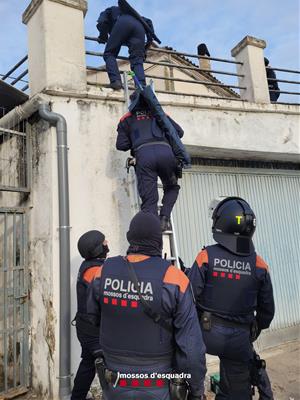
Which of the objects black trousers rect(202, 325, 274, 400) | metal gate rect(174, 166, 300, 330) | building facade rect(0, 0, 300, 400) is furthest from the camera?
metal gate rect(174, 166, 300, 330)

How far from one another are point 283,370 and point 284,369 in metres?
0.04

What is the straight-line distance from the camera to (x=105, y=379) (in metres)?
2.34

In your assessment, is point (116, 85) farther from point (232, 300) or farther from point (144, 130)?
point (232, 300)

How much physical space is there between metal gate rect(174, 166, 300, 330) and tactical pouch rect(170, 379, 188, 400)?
313 cm

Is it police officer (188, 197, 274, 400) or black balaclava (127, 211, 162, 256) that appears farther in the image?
police officer (188, 197, 274, 400)

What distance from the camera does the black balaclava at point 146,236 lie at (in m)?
2.33

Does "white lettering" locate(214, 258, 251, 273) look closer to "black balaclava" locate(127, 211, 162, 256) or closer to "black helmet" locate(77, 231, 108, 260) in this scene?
"black balaclava" locate(127, 211, 162, 256)

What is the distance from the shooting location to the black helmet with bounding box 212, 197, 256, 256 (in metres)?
3.12

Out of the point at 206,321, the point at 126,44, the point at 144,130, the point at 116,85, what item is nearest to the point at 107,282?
the point at 206,321

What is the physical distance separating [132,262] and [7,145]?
339cm

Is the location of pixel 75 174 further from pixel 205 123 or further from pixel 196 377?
pixel 196 377

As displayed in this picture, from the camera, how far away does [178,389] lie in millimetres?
2172

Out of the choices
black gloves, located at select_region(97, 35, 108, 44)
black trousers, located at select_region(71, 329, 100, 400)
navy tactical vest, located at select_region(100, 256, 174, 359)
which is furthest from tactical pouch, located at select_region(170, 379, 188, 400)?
black gloves, located at select_region(97, 35, 108, 44)

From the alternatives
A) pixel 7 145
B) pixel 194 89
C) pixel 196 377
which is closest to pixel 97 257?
A: pixel 196 377
